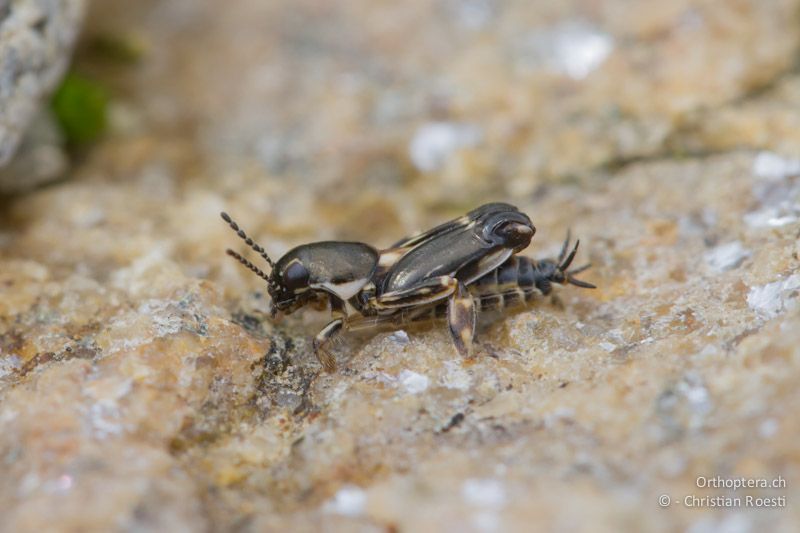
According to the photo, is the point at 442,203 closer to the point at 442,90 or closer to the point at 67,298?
the point at 442,90

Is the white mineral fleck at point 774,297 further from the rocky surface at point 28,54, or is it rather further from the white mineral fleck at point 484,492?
the rocky surface at point 28,54

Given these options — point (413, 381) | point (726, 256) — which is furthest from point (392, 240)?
point (726, 256)

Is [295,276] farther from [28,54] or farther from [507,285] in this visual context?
[28,54]

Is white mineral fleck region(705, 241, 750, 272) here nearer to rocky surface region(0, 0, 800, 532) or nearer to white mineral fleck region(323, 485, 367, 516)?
rocky surface region(0, 0, 800, 532)

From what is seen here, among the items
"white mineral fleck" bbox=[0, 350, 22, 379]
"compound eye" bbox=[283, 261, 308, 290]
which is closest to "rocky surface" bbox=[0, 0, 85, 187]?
"white mineral fleck" bbox=[0, 350, 22, 379]

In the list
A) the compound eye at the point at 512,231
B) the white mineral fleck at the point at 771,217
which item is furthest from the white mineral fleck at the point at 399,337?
the white mineral fleck at the point at 771,217

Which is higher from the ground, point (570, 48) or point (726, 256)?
point (570, 48)
